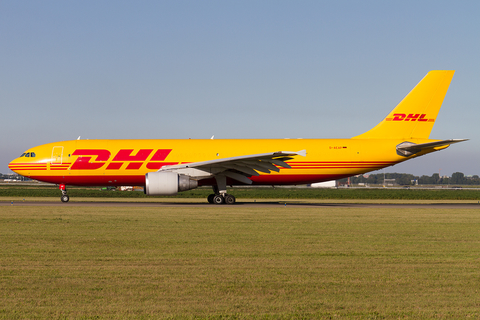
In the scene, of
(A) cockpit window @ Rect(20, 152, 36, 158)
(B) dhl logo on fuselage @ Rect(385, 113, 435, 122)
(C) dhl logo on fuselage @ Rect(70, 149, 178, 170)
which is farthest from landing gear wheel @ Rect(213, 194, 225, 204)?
(B) dhl logo on fuselage @ Rect(385, 113, 435, 122)

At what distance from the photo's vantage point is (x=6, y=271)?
25.4 ft

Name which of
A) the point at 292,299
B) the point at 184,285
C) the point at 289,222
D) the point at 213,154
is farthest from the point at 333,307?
the point at 213,154

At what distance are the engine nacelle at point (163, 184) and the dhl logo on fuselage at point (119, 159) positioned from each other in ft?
8.30

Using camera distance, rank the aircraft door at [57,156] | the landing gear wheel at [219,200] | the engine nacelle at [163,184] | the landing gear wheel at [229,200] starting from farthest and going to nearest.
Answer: the aircraft door at [57,156], the landing gear wheel at [219,200], the landing gear wheel at [229,200], the engine nacelle at [163,184]

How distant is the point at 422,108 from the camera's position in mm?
29031

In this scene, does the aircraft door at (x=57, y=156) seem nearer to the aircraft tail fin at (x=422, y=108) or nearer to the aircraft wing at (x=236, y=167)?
the aircraft wing at (x=236, y=167)

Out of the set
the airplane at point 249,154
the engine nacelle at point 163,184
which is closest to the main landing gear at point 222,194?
the airplane at point 249,154

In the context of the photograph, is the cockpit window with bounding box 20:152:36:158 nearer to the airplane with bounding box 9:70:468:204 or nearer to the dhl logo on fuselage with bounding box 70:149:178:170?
the airplane with bounding box 9:70:468:204

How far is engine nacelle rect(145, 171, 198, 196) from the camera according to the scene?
A: 24797mm

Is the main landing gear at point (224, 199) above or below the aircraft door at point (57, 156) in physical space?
below

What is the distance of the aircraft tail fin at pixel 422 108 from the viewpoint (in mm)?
29000

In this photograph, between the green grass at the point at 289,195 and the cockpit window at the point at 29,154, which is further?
the green grass at the point at 289,195

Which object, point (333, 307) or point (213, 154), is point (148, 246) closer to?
point (333, 307)

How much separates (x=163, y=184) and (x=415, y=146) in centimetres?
1433
